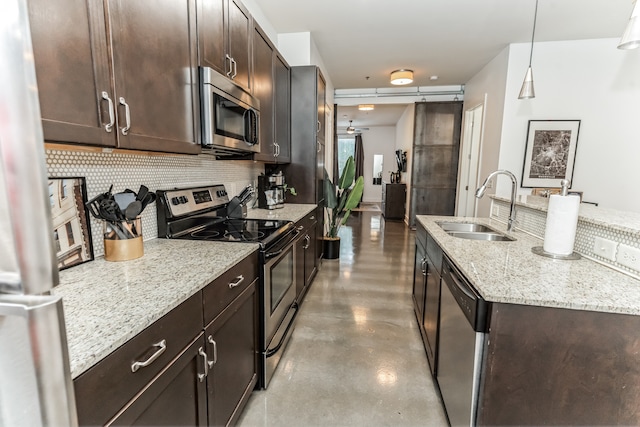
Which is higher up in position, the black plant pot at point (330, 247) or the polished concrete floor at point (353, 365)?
the black plant pot at point (330, 247)

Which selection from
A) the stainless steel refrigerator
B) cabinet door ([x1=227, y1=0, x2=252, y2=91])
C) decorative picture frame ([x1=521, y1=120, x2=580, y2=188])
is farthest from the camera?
decorative picture frame ([x1=521, y1=120, x2=580, y2=188])

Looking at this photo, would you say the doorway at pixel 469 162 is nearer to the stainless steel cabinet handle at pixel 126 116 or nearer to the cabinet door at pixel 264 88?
the cabinet door at pixel 264 88

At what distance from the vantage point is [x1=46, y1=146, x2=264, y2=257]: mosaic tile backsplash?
1.24m

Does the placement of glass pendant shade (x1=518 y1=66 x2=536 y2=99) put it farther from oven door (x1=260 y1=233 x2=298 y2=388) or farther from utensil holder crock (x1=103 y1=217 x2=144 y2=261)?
utensil holder crock (x1=103 y1=217 x2=144 y2=261)

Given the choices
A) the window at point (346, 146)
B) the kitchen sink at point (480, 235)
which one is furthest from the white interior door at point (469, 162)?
the window at point (346, 146)

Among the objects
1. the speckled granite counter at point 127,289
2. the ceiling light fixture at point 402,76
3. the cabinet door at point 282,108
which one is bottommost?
the speckled granite counter at point 127,289

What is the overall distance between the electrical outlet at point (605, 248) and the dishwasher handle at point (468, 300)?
2.18ft

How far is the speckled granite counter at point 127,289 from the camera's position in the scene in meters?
0.72

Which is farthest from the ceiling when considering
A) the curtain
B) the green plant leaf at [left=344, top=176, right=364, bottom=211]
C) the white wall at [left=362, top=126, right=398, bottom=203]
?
the curtain

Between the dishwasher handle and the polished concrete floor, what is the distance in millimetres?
762

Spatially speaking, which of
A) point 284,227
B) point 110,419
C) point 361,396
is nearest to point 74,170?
point 110,419

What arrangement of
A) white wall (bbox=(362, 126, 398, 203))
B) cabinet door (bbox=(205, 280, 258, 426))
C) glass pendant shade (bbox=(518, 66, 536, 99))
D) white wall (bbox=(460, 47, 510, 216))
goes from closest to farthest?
cabinet door (bbox=(205, 280, 258, 426)) → glass pendant shade (bbox=(518, 66, 536, 99)) → white wall (bbox=(460, 47, 510, 216)) → white wall (bbox=(362, 126, 398, 203))

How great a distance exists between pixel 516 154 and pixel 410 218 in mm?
2814

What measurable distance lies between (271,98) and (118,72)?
178 centimetres
